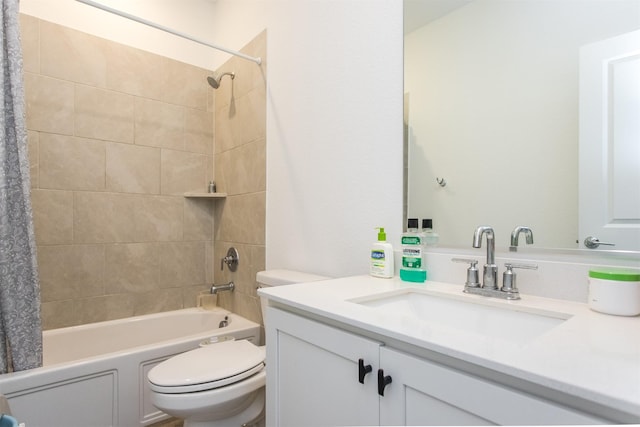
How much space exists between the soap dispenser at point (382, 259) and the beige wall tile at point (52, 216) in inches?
71.2

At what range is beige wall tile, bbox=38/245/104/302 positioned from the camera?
6.09 feet

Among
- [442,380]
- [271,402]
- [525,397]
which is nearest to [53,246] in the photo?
[271,402]

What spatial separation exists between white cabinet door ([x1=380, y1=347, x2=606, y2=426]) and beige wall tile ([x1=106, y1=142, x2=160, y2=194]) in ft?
6.73

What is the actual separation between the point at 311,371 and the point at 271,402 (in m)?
0.24

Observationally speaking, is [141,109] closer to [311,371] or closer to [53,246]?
[53,246]

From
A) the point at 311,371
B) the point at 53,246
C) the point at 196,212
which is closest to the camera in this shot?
the point at 311,371

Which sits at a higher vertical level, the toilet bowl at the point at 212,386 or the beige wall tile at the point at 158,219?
the beige wall tile at the point at 158,219

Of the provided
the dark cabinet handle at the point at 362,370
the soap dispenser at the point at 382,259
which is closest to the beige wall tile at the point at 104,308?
the soap dispenser at the point at 382,259

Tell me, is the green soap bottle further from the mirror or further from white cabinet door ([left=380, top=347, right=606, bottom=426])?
white cabinet door ([left=380, top=347, right=606, bottom=426])

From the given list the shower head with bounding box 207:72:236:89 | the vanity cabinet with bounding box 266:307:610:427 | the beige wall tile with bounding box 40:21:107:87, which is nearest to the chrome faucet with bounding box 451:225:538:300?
the vanity cabinet with bounding box 266:307:610:427

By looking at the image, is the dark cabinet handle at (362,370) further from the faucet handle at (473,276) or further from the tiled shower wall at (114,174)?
the tiled shower wall at (114,174)

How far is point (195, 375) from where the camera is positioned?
Result: 1.23m

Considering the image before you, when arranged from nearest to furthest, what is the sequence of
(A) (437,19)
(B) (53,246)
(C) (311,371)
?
(C) (311,371) < (A) (437,19) < (B) (53,246)

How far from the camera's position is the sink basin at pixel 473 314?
77cm
